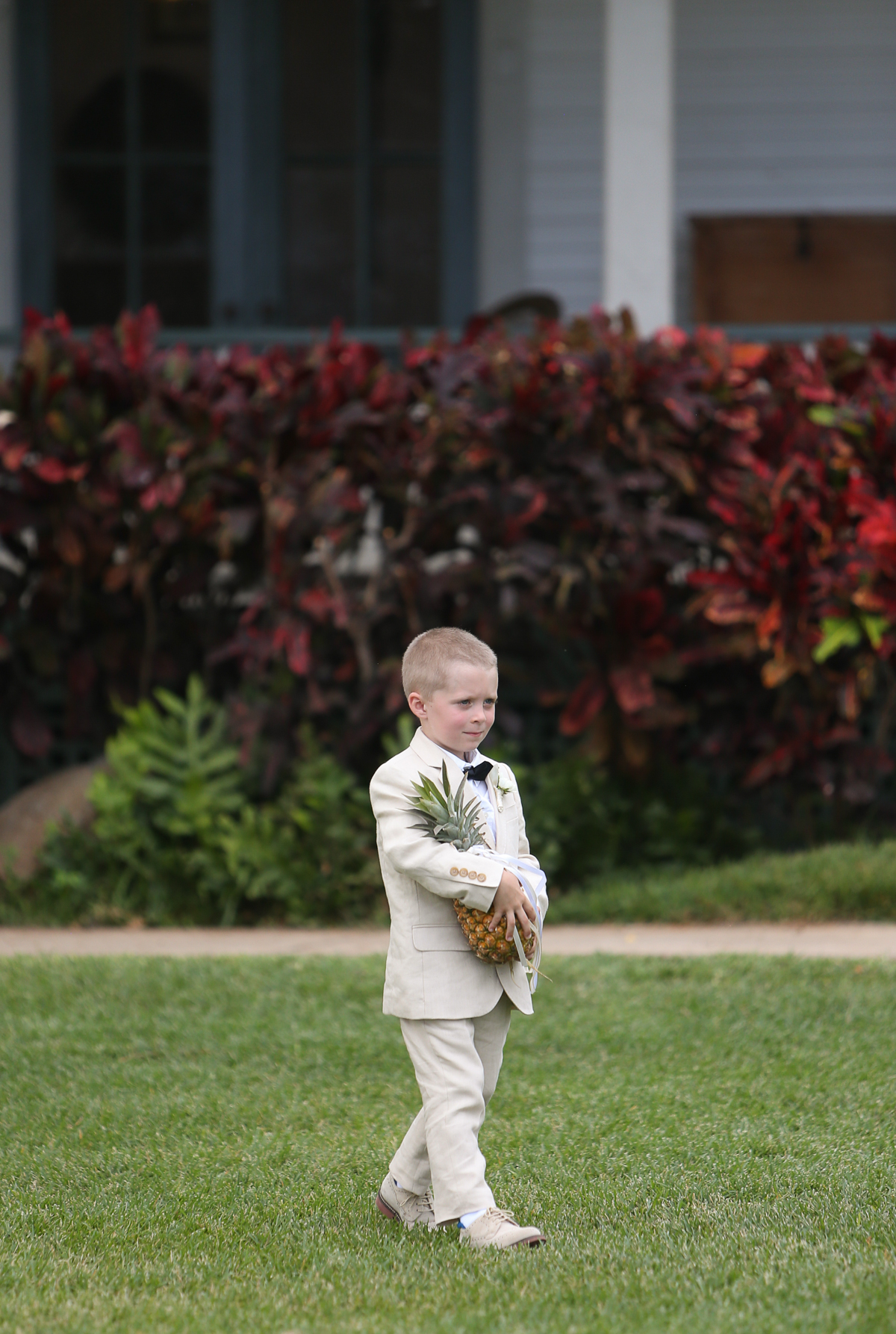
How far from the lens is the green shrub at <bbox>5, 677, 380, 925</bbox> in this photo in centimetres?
610

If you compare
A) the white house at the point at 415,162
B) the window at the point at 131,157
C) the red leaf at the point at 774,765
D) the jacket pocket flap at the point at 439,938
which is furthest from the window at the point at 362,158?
the jacket pocket flap at the point at 439,938

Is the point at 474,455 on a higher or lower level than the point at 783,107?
lower

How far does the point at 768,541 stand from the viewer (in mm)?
6145

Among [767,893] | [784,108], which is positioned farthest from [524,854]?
[784,108]

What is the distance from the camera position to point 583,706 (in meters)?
6.32

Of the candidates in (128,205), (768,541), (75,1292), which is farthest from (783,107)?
(75,1292)

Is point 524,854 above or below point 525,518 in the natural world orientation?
below

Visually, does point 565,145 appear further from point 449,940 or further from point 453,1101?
point 453,1101

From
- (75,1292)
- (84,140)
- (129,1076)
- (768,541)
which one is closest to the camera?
(75,1292)

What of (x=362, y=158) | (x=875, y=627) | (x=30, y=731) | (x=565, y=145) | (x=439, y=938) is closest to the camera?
(x=439, y=938)

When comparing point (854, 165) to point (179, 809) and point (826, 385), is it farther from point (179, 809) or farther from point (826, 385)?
point (179, 809)

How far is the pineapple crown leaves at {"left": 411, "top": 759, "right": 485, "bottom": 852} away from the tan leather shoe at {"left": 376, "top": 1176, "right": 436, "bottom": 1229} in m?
0.73

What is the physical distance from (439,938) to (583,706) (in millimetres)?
3429

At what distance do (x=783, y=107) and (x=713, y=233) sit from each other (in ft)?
3.00
